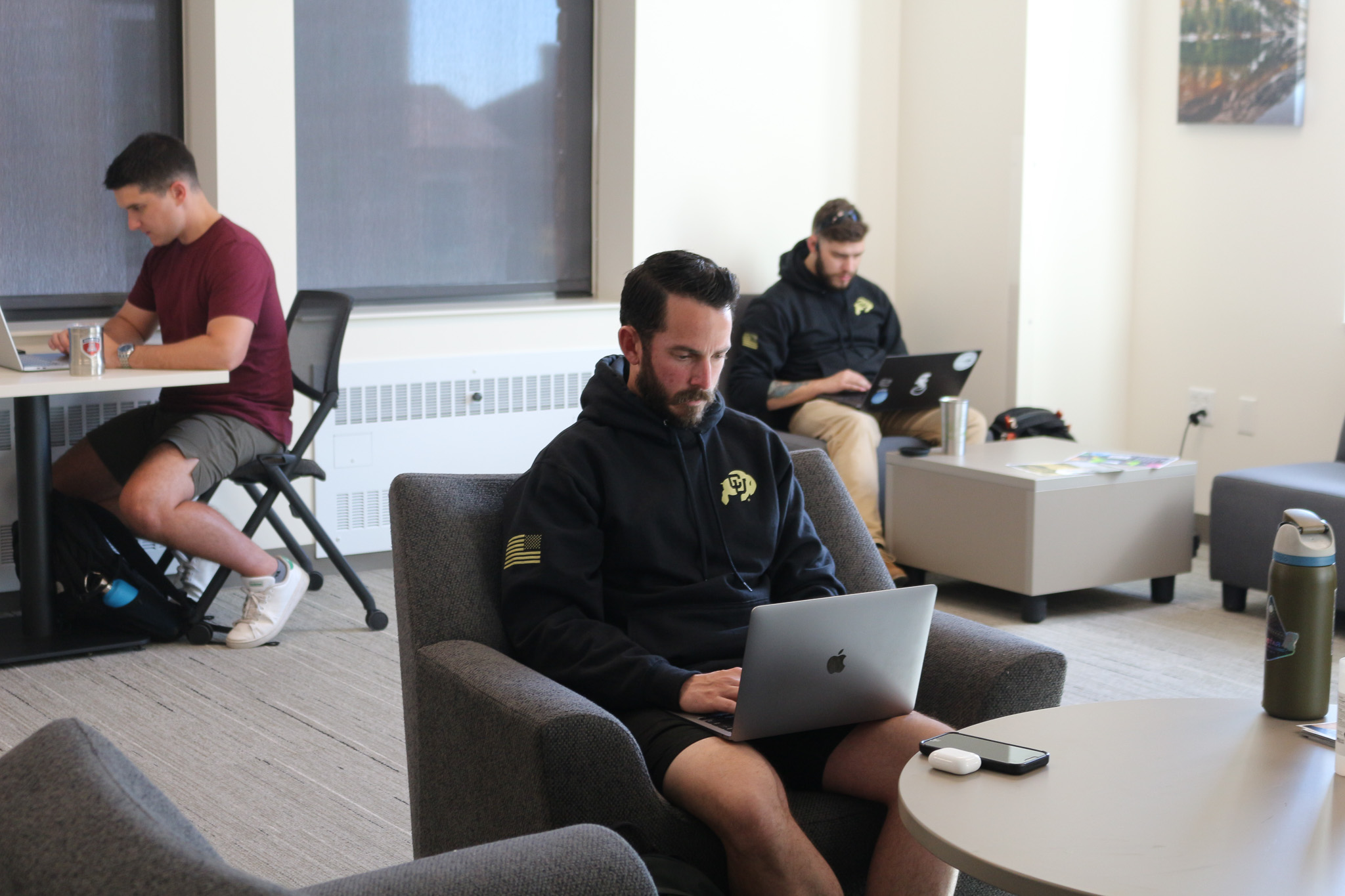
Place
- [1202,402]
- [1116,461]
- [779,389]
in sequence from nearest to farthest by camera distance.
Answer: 1. [1116,461]
2. [779,389]
3. [1202,402]

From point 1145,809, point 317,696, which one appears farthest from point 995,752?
point 317,696

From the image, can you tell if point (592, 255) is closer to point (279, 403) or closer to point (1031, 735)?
point (279, 403)

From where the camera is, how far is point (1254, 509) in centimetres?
425

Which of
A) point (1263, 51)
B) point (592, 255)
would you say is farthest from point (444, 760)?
point (1263, 51)

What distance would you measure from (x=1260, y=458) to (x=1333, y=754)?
364 centimetres

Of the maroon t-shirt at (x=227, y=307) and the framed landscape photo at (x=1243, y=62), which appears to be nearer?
the maroon t-shirt at (x=227, y=307)

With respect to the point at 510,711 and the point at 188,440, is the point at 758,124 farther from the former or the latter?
the point at 510,711

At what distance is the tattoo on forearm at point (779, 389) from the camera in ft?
16.2

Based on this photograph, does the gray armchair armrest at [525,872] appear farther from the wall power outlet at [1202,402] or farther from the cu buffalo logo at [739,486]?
the wall power outlet at [1202,402]

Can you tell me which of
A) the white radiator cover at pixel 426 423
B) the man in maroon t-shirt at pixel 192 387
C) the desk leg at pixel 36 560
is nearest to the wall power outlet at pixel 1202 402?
the white radiator cover at pixel 426 423

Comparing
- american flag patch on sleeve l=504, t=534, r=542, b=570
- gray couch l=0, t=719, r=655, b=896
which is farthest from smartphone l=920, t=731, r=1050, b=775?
american flag patch on sleeve l=504, t=534, r=542, b=570

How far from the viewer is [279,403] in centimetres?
407

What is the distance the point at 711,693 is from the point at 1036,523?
7.76 feet

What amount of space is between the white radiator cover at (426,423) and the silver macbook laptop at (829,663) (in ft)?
9.05
